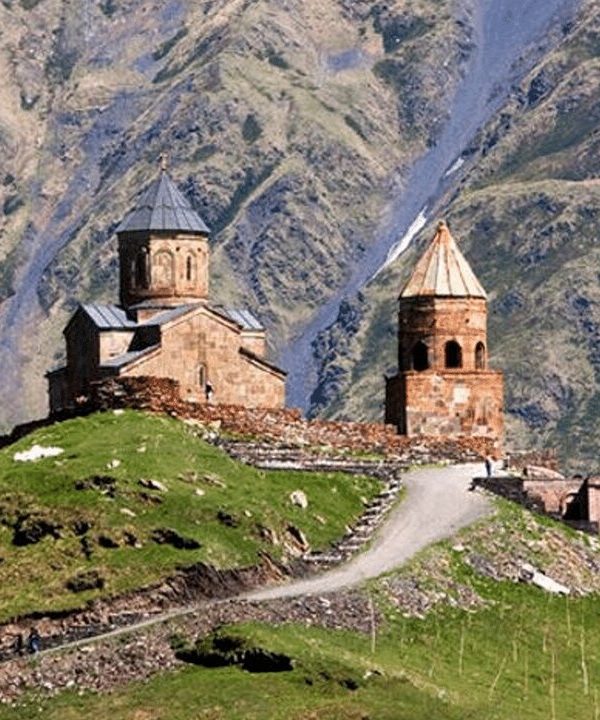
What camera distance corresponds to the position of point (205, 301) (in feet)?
416

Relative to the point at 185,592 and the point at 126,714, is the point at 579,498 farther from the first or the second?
the point at 126,714

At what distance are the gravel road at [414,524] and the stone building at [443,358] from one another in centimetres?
851

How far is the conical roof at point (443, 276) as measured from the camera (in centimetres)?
12250

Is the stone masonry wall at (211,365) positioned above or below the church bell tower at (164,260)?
below

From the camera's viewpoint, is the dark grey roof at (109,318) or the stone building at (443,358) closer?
the stone building at (443,358)

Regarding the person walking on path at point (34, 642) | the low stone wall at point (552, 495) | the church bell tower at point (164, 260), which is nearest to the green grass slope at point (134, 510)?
the person walking on path at point (34, 642)

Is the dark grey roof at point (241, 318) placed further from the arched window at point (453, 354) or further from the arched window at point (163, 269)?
the arched window at point (453, 354)

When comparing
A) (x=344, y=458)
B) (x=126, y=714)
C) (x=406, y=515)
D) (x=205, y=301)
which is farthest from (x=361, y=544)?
(x=205, y=301)

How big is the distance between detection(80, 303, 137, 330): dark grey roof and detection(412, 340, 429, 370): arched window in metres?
10.5

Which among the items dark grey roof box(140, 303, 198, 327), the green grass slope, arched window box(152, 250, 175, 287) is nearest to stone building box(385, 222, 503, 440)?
dark grey roof box(140, 303, 198, 327)

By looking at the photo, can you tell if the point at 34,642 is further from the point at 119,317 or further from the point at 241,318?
the point at 241,318

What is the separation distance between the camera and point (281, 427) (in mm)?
112562

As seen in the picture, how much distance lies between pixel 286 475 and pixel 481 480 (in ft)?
23.2

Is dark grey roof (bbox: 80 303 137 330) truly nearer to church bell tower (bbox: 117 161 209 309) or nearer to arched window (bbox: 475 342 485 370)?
church bell tower (bbox: 117 161 209 309)
